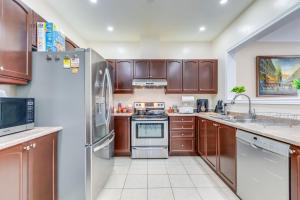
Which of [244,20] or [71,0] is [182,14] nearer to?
[244,20]

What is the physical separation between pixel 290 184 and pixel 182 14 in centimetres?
287

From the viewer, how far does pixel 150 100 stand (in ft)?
14.9

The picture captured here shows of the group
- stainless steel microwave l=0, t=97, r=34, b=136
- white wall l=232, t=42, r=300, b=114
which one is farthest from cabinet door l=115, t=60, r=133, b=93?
stainless steel microwave l=0, t=97, r=34, b=136

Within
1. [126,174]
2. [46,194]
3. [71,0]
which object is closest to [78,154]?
[46,194]

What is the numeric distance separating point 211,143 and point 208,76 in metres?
1.86

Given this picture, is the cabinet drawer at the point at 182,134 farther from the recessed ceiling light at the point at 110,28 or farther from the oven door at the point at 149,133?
the recessed ceiling light at the point at 110,28

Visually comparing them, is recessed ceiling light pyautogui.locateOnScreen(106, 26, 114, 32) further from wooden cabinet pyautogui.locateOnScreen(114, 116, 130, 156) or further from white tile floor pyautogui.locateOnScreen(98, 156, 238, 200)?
white tile floor pyautogui.locateOnScreen(98, 156, 238, 200)

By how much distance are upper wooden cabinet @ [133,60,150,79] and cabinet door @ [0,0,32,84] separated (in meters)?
2.48

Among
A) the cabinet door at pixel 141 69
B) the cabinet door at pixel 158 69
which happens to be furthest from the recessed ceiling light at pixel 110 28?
the cabinet door at pixel 158 69

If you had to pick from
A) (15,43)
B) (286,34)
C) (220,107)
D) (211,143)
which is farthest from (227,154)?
(286,34)

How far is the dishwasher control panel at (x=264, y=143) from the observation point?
139 cm

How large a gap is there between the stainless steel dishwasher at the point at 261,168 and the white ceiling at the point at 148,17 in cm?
212

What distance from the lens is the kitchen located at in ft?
5.33

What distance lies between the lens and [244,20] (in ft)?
9.93
